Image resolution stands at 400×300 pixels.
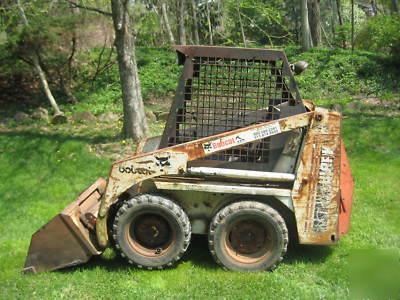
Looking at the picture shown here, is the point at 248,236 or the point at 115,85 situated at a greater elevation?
the point at 115,85

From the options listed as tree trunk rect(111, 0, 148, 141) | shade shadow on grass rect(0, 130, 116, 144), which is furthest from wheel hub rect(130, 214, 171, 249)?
shade shadow on grass rect(0, 130, 116, 144)

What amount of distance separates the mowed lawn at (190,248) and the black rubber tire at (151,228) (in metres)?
0.16

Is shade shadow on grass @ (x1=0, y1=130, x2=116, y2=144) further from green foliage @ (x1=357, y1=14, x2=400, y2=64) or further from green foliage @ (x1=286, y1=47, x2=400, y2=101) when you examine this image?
green foliage @ (x1=357, y1=14, x2=400, y2=64)

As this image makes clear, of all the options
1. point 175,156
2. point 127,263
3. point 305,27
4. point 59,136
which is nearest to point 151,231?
point 127,263

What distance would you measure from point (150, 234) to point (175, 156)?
0.95 metres

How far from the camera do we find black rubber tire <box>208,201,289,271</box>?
461cm

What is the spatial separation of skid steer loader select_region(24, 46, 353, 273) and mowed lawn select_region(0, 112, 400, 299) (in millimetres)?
211

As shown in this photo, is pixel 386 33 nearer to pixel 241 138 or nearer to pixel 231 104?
pixel 231 104

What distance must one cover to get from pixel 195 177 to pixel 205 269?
99cm

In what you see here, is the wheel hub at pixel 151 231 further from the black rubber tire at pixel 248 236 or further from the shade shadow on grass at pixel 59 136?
the shade shadow on grass at pixel 59 136

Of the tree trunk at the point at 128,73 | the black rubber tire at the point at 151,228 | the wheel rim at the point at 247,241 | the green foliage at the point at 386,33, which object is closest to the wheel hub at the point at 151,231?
the black rubber tire at the point at 151,228

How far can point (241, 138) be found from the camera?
14.9 ft

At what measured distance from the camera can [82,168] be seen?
887 centimetres

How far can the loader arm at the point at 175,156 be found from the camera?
14.9 ft
